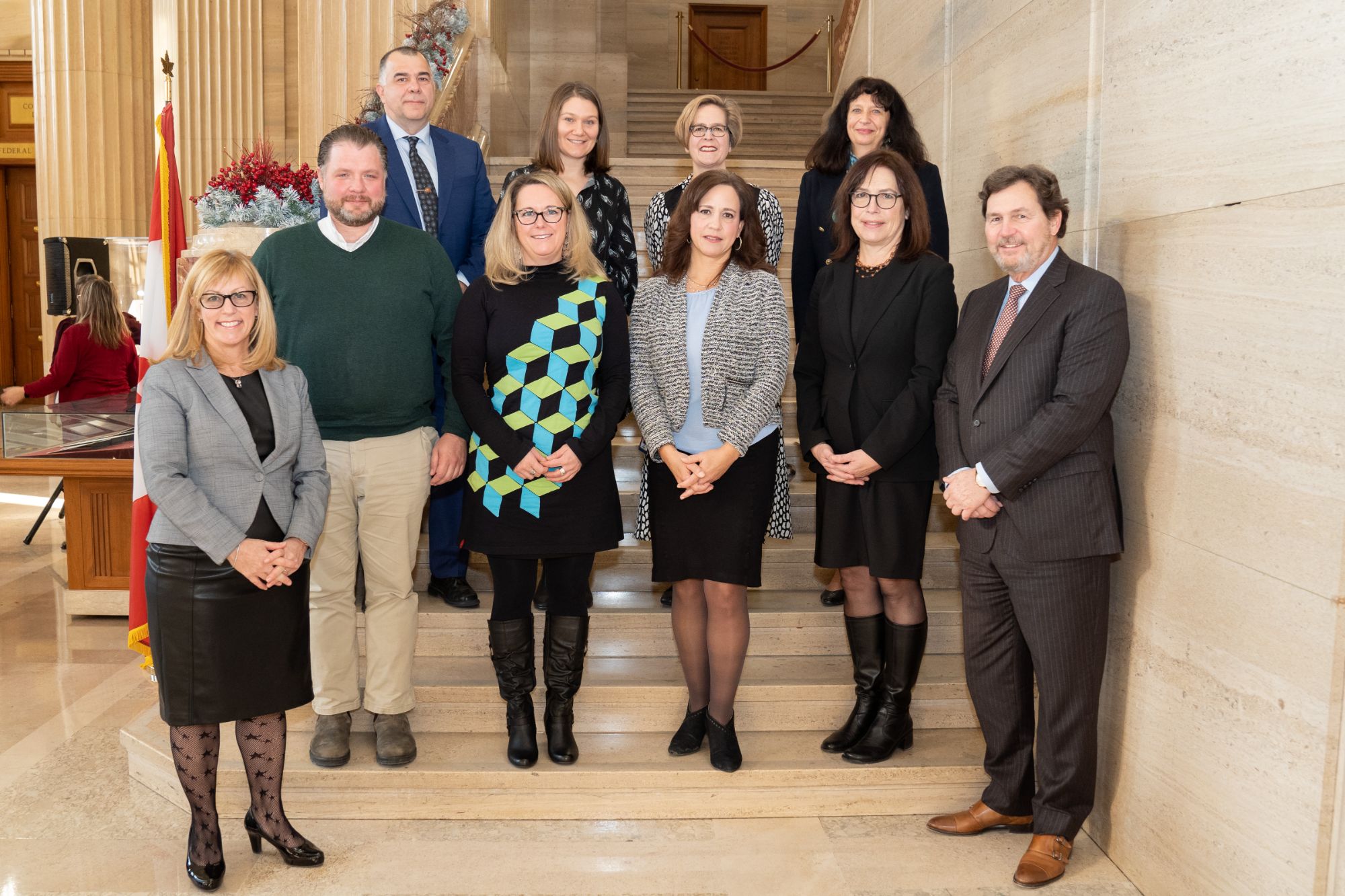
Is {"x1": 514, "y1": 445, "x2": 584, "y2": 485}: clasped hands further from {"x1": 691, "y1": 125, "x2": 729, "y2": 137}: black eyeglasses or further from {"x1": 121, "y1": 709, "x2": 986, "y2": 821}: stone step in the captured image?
{"x1": 691, "y1": 125, "x2": 729, "y2": 137}: black eyeglasses

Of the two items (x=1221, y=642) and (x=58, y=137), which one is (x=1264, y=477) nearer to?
(x=1221, y=642)

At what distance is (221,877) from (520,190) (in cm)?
215

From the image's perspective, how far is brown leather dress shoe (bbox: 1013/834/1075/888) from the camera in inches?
116

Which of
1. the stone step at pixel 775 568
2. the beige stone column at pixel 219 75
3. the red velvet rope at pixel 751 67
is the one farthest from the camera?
the red velvet rope at pixel 751 67

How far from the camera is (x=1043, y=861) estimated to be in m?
2.96

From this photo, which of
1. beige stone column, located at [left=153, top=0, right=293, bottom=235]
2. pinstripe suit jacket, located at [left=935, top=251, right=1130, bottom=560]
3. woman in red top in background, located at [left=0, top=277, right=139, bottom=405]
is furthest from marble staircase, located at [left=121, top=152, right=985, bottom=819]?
beige stone column, located at [left=153, top=0, right=293, bottom=235]

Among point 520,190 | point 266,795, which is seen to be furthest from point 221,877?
point 520,190

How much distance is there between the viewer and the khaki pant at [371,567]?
10.5 ft

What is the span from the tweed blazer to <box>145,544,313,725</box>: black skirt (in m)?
1.20

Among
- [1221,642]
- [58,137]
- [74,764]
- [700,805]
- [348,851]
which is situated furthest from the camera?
[58,137]

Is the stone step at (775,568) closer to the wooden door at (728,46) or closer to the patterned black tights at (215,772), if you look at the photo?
the patterned black tights at (215,772)

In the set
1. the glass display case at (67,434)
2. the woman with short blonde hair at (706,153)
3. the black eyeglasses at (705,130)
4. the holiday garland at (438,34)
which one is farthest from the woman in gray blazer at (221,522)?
the holiday garland at (438,34)

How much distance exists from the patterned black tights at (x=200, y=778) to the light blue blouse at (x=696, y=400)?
1539mm

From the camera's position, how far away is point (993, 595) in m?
3.06
